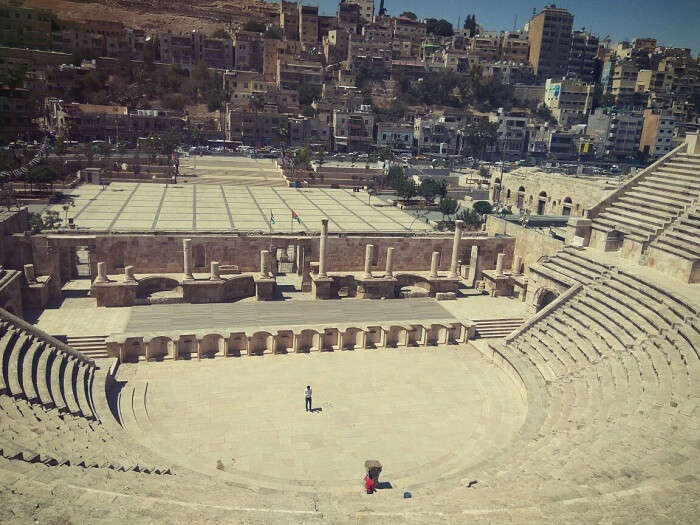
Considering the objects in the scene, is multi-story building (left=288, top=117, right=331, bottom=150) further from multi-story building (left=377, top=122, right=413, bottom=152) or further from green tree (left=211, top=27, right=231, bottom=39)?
green tree (left=211, top=27, right=231, bottom=39)

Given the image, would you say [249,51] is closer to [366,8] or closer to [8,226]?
[366,8]

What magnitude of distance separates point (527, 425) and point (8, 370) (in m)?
18.8

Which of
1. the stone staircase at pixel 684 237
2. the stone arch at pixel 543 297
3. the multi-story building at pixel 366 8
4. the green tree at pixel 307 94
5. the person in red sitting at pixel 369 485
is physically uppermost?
A: the multi-story building at pixel 366 8

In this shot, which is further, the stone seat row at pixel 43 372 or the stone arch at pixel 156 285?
the stone arch at pixel 156 285

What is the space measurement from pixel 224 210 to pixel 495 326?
3195 cm

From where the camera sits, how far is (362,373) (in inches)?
984

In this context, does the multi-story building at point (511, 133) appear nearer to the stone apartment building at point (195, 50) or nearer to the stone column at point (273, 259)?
the stone apartment building at point (195, 50)

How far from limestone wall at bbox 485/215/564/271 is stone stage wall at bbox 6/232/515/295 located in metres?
0.73

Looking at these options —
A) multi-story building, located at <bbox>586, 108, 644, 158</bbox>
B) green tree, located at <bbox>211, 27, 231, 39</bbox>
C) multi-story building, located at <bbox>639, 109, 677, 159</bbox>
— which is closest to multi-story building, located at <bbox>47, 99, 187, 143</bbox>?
green tree, located at <bbox>211, 27, 231, 39</bbox>

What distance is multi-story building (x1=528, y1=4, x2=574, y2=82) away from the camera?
13850 cm

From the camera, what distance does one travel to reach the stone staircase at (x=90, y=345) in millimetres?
24719


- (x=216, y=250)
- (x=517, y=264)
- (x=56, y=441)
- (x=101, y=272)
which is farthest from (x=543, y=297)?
(x=56, y=441)

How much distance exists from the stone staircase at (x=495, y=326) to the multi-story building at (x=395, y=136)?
76502 millimetres

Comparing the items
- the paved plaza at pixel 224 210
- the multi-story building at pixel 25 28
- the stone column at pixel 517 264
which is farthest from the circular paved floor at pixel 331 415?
the multi-story building at pixel 25 28
